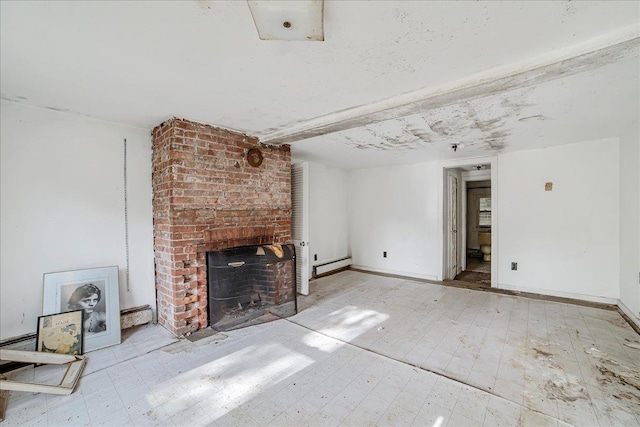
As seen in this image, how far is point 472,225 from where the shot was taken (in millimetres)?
7719

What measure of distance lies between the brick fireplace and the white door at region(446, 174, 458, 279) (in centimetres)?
382

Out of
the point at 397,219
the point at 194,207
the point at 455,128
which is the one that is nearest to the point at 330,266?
the point at 397,219

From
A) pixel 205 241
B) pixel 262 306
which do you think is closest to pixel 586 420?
pixel 262 306

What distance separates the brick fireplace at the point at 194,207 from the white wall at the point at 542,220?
3.26 meters

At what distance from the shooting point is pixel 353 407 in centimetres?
179

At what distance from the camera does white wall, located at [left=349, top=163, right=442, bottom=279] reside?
5.03 m

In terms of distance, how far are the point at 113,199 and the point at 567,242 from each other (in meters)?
6.05

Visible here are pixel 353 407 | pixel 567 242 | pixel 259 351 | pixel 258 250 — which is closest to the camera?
pixel 353 407

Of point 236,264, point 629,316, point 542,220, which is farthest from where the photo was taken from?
point 542,220

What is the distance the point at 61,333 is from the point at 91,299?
1.12 feet

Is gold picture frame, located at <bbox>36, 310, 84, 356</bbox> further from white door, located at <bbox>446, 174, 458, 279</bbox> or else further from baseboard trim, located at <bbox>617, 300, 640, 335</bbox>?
baseboard trim, located at <bbox>617, 300, 640, 335</bbox>

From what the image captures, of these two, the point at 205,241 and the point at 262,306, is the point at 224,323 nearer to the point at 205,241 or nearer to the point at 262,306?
the point at 262,306

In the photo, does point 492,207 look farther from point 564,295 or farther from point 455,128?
point 455,128

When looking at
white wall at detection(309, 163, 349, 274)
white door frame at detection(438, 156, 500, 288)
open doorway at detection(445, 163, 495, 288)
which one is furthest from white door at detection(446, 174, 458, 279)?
white wall at detection(309, 163, 349, 274)
